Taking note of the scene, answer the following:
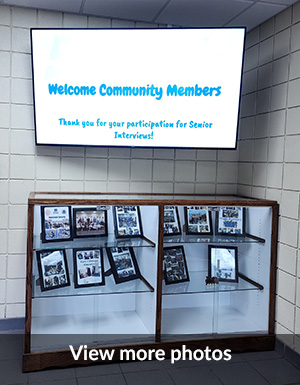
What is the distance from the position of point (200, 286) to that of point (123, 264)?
60 centimetres

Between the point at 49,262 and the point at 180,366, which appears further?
the point at 49,262

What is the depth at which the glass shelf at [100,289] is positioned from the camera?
2806 millimetres

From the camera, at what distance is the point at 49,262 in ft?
9.64

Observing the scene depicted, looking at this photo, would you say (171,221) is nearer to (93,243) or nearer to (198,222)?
(198,222)

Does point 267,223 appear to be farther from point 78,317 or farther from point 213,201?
point 78,317

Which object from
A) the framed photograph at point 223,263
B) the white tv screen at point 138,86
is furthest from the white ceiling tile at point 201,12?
the framed photograph at point 223,263

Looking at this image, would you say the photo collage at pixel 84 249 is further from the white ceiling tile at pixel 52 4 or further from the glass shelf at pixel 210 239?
the white ceiling tile at pixel 52 4

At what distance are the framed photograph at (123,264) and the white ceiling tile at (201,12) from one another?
1.82 m

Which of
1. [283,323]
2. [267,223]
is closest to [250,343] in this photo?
[283,323]

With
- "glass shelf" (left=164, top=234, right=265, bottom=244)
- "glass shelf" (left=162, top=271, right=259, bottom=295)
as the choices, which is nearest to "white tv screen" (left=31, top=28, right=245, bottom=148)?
"glass shelf" (left=164, top=234, right=265, bottom=244)

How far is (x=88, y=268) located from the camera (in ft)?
9.87

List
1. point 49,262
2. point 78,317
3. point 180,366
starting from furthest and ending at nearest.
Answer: point 78,317 → point 49,262 → point 180,366

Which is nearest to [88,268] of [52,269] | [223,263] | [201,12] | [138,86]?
[52,269]

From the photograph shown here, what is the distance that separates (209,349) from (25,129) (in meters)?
2.14
